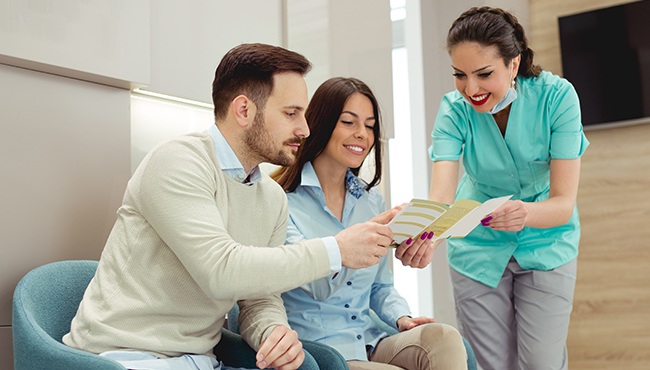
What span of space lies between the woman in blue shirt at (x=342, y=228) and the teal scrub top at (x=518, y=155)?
0.33 meters

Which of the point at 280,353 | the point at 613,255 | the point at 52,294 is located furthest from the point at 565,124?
the point at 613,255

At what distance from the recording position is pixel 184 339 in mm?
1484

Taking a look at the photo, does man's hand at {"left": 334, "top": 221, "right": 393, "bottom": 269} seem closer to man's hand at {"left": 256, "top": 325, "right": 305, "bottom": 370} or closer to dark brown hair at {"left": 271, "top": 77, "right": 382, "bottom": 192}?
man's hand at {"left": 256, "top": 325, "right": 305, "bottom": 370}

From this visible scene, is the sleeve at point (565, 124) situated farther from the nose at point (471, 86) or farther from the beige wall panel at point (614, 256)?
the beige wall panel at point (614, 256)

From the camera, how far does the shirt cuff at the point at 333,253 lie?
4.83ft

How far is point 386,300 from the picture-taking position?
2125mm

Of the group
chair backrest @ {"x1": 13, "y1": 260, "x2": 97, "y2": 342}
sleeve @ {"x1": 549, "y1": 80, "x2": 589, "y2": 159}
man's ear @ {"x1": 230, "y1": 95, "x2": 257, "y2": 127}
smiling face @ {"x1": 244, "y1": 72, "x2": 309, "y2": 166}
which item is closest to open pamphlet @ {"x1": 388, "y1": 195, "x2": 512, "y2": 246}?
smiling face @ {"x1": 244, "y1": 72, "x2": 309, "y2": 166}

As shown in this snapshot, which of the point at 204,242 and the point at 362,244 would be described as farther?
the point at 362,244

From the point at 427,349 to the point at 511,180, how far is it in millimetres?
755

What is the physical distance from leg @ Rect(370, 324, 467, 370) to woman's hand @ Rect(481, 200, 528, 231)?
14.8 inches

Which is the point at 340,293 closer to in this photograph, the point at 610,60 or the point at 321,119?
the point at 321,119

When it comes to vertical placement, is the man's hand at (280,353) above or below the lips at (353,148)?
below

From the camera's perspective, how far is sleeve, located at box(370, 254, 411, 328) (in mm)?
2080

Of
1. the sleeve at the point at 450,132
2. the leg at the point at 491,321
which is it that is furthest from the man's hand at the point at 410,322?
the sleeve at the point at 450,132
